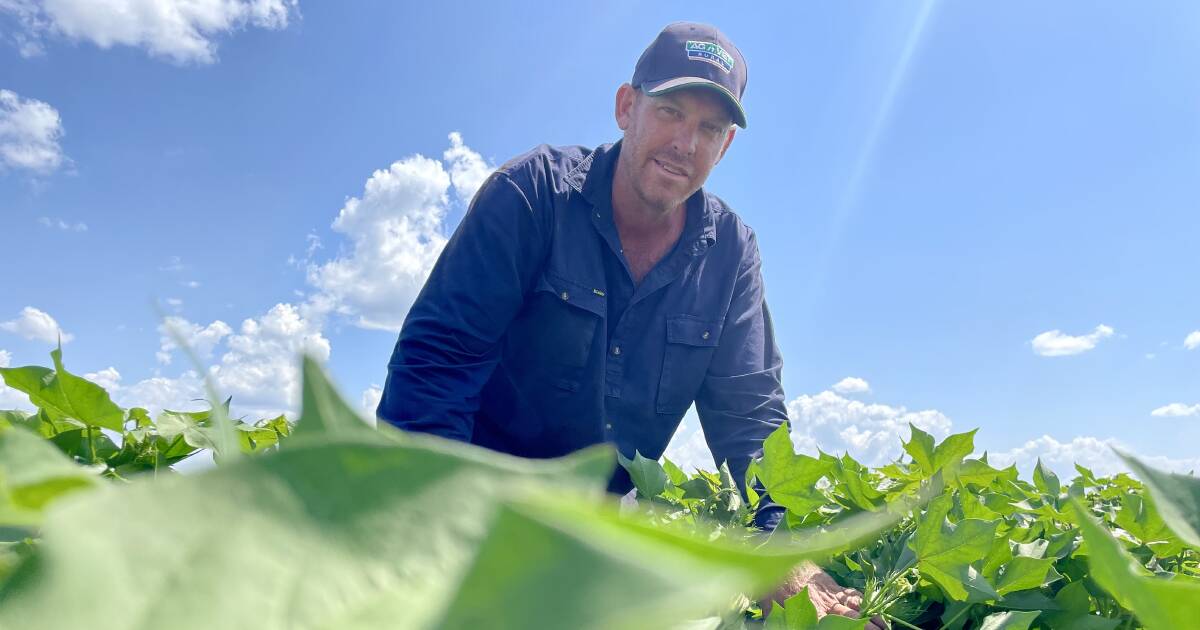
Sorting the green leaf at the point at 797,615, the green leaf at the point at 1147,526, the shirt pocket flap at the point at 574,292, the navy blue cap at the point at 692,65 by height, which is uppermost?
the navy blue cap at the point at 692,65

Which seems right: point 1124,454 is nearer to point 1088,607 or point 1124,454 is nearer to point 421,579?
point 421,579

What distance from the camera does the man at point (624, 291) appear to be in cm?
357

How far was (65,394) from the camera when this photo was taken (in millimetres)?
821

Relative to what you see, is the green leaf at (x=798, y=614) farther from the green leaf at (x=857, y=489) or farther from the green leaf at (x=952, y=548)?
the green leaf at (x=857, y=489)

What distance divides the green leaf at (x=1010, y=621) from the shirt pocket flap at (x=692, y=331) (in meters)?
3.11

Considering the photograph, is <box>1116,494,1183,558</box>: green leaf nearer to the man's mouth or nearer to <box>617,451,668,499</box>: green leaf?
<box>617,451,668,499</box>: green leaf

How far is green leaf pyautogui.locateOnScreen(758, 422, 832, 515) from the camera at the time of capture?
1.06 m

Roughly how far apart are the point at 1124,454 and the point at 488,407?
11.5 feet

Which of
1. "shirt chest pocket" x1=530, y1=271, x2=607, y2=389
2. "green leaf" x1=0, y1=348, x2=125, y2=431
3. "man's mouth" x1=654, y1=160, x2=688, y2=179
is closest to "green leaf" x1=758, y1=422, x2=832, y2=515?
"green leaf" x1=0, y1=348, x2=125, y2=431

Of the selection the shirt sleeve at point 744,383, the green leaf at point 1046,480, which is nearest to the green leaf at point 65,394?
the green leaf at point 1046,480

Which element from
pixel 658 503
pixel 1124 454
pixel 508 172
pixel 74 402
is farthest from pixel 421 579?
pixel 508 172

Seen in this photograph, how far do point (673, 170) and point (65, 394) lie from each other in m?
3.34

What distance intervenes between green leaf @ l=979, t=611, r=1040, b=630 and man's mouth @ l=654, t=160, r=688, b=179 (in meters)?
3.09

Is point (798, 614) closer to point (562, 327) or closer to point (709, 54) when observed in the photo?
point (562, 327)
